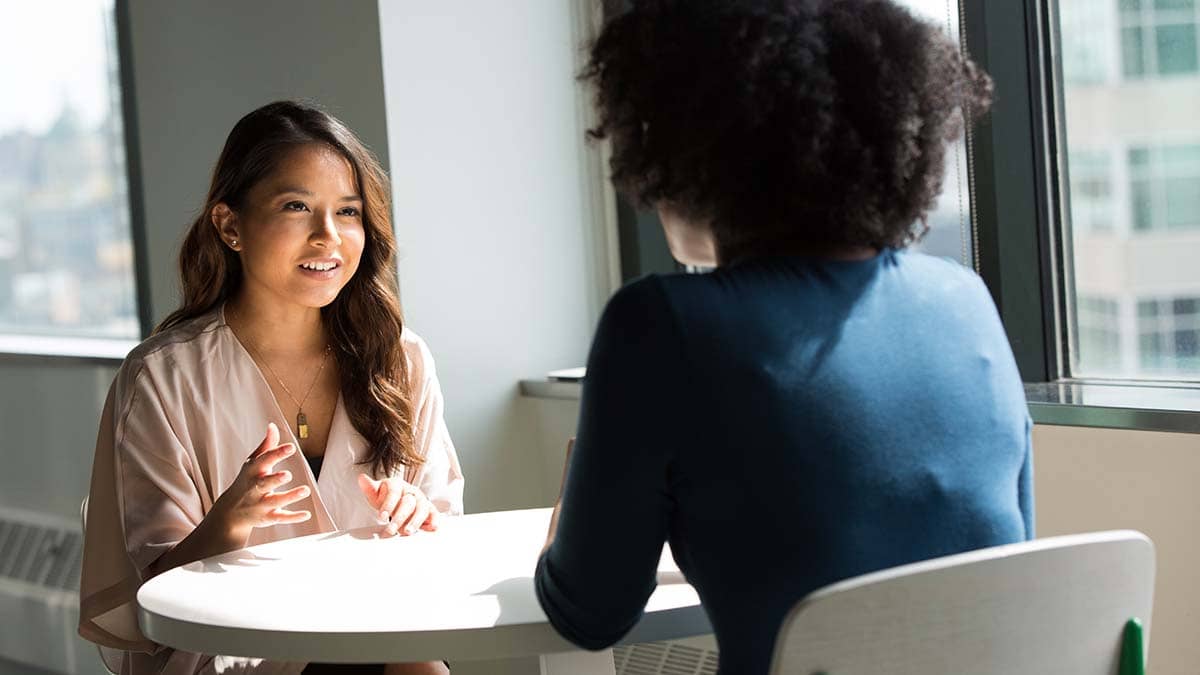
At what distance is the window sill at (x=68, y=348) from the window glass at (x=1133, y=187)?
9.43 feet

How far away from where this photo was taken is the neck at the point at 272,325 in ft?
7.36

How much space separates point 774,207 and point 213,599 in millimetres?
814

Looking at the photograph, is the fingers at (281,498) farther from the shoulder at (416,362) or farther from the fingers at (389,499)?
the shoulder at (416,362)

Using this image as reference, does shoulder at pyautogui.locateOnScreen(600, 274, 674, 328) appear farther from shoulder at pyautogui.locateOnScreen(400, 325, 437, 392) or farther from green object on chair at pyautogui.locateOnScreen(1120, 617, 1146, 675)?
shoulder at pyautogui.locateOnScreen(400, 325, 437, 392)

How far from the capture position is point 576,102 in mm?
3447

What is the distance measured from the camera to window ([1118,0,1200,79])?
7.53ft

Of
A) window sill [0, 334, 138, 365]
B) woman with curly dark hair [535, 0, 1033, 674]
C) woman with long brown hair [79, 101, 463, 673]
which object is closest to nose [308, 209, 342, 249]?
woman with long brown hair [79, 101, 463, 673]

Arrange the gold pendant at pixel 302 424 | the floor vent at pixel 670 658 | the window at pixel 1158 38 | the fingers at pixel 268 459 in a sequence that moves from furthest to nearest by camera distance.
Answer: the floor vent at pixel 670 658
the window at pixel 1158 38
the gold pendant at pixel 302 424
the fingers at pixel 268 459

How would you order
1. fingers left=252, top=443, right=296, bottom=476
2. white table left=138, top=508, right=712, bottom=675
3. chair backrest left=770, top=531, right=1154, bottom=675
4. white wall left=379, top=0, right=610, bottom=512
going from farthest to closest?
white wall left=379, top=0, right=610, bottom=512 < fingers left=252, top=443, right=296, bottom=476 < white table left=138, top=508, right=712, bottom=675 < chair backrest left=770, top=531, right=1154, bottom=675

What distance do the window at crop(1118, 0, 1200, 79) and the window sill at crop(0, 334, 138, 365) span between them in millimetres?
3017

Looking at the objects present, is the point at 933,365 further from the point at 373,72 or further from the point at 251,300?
the point at 373,72

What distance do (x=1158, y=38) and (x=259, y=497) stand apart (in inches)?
66.1

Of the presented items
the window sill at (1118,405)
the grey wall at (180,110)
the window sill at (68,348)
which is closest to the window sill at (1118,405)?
the window sill at (1118,405)

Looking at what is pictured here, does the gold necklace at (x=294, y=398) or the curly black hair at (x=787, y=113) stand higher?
the curly black hair at (x=787, y=113)
